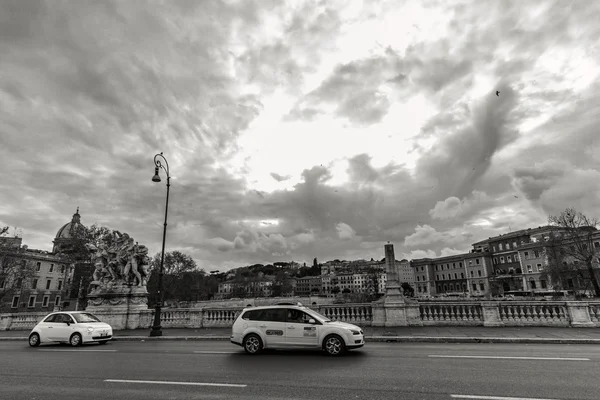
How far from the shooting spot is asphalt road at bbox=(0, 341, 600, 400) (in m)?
5.96

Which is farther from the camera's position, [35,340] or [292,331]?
[35,340]

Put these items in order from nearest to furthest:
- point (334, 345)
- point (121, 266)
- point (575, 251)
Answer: point (334, 345), point (121, 266), point (575, 251)

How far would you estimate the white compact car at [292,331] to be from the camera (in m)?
9.96

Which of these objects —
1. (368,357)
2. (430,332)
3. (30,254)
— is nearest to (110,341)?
(368,357)

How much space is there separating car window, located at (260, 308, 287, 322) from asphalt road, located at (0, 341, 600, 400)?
3.42ft

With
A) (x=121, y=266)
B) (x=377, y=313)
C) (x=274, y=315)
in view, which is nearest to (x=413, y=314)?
(x=377, y=313)

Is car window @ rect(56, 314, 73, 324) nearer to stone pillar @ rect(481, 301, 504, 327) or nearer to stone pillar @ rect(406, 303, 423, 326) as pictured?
stone pillar @ rect(406, 303, 423, 326)

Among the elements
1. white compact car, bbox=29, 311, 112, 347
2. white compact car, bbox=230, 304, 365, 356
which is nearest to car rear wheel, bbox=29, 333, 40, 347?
white compact car, bbox=29, 311, 112, 347

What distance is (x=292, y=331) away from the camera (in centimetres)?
1039

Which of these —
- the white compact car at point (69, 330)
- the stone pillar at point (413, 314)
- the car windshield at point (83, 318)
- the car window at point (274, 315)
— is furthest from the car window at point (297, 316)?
the car windshield at point (83, 318)

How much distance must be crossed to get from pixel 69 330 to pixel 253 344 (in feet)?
30.2

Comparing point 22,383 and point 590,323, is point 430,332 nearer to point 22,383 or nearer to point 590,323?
point 590,323

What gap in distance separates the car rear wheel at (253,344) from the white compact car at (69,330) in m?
8.27

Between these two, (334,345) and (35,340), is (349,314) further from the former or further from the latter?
(35,340)
